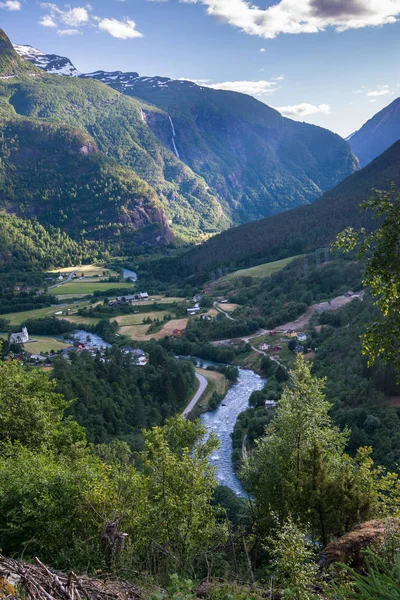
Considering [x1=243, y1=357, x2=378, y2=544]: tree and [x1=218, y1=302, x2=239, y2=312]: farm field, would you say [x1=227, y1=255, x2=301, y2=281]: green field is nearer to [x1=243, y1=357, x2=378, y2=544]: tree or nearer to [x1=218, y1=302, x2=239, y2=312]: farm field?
[x1=218, y1=302, x2=239, y2=312]: farm field

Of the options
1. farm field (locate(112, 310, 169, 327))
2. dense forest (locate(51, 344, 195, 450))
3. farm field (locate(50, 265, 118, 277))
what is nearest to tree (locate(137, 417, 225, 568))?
dense forest (locate(51, 344, 195, 450))

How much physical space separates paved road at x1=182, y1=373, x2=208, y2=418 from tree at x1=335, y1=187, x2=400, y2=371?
155 feet

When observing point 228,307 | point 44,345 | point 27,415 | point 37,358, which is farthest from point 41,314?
point 27,415

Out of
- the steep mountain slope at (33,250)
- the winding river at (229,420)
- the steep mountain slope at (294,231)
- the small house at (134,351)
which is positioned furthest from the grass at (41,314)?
the winding river at (229,420)

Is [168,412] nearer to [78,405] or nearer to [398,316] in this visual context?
[78,405]

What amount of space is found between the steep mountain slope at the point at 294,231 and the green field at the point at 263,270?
7.55 m

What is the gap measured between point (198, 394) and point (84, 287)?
281 ft

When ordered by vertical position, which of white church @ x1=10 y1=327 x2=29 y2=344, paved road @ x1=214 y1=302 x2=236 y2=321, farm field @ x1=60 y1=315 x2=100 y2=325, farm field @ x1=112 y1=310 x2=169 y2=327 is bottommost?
paved road @ x1=214 y1=302 x2=236 y2=321

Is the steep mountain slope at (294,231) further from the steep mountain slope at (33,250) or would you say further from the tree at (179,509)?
the tree at (179,509)

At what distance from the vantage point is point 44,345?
85.4 metres

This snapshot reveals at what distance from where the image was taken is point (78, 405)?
47781 mm

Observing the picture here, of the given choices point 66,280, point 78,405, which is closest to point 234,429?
point 78,405

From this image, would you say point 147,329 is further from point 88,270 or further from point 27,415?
point 88,270

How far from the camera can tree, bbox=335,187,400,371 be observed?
31.0 feet
